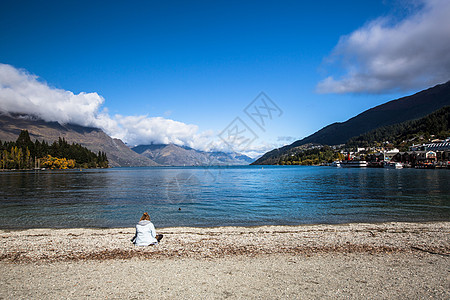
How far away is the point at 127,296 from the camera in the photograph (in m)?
8.05

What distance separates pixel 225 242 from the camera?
1448 cm

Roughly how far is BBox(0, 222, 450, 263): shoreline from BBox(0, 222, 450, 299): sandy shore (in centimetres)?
5

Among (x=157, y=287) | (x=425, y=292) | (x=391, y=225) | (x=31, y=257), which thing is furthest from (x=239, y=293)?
(x=391, y=225)

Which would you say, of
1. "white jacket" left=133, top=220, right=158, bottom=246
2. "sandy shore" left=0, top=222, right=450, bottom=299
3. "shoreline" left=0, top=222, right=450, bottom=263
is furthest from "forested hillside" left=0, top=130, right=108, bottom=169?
"white jacket" left=133, top=220, right=158, bottom=246

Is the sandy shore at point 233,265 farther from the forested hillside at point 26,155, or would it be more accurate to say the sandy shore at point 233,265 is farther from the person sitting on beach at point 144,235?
the forested hillside at point 26,155

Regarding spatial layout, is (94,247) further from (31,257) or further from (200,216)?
(200,216)

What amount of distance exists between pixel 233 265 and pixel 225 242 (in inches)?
146

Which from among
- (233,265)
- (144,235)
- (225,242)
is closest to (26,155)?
(144,235)

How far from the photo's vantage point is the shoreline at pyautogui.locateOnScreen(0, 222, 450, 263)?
12.5 meters

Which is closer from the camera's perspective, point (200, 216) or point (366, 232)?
point (366, 232)

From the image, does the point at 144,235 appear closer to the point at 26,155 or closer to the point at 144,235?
the point at 144,235

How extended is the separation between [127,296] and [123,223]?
14.8 metres

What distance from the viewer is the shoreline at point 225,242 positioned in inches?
492

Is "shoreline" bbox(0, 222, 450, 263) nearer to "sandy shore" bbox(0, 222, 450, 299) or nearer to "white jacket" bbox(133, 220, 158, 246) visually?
"sandy shore" bbox(0, 222, 450, 299)
